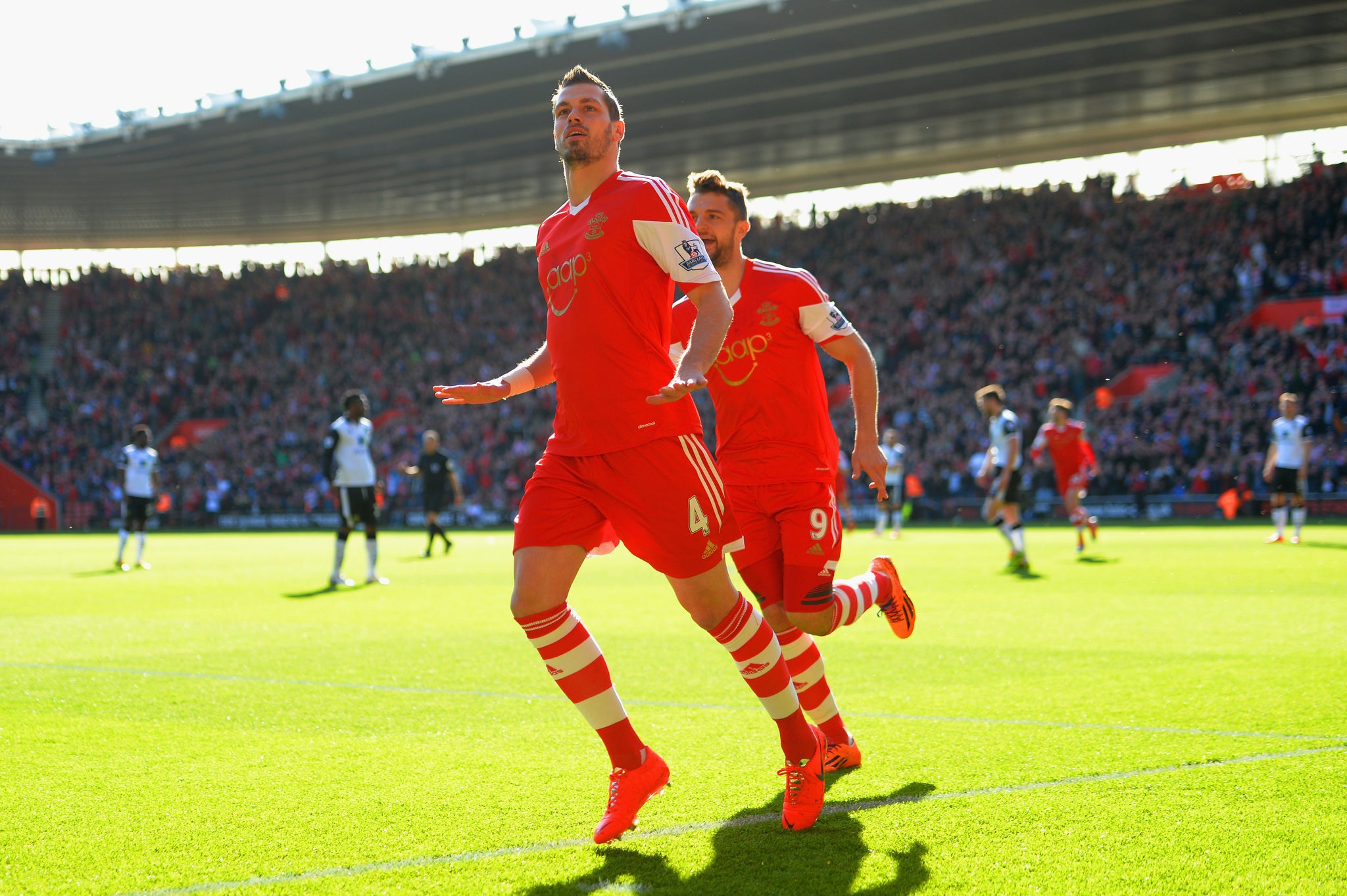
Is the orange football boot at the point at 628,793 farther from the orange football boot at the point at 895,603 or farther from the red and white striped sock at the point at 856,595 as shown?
the orange football boot at the point at 895,603

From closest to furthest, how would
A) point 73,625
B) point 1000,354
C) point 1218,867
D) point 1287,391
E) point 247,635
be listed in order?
point 1218,867 → point 247,635 → point 73,625 → point 1287,391 → point 1000,354

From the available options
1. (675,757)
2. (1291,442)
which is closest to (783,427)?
(675,757)

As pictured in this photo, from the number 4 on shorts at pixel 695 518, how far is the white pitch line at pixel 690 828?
976 millimetres

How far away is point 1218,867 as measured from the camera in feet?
10.8

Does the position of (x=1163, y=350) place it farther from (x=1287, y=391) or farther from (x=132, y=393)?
(x=132, y=393)

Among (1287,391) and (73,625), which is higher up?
(1287,391)

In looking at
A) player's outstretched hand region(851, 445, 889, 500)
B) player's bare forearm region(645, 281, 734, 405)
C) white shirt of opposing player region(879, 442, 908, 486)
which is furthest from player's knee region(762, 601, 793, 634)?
white shirt of opposing player region(879, 442, 908, 486)

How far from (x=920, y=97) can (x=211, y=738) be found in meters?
30.6

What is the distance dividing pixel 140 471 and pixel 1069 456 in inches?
572

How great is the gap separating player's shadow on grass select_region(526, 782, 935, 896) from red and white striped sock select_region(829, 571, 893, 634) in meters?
1.15

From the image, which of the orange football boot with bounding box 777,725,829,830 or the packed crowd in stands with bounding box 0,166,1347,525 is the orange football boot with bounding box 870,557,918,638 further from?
the packed crowd in stands with bounding box 0,166,1347,525

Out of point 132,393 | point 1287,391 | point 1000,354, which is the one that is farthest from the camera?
point 132,393

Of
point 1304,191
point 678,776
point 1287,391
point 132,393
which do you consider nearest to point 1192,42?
point 1304,191

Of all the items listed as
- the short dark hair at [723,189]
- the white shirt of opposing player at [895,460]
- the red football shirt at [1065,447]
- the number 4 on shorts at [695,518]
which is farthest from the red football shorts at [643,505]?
the white shirt of opposing player at [895,460]
